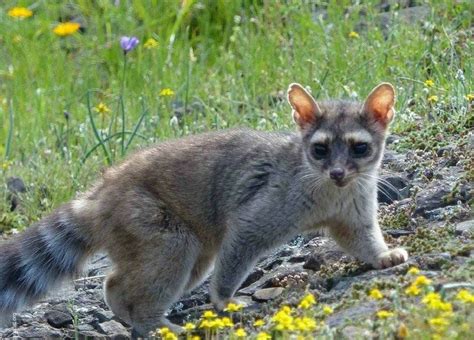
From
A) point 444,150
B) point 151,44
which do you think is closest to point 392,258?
point 444,150

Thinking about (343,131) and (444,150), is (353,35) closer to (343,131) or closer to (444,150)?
(444,150)

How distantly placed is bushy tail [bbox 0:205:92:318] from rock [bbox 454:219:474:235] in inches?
86.7

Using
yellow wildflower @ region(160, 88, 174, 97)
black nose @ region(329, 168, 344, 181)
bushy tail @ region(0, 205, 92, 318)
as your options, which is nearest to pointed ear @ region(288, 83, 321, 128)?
black nose @ region(329, 168, 344, 181)

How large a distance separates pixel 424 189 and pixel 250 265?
4.47ft

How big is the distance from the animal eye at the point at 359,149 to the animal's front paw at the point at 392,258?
58 centimetres

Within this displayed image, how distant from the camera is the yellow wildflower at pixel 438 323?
5.06m

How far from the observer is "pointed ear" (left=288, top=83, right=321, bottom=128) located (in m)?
7.51

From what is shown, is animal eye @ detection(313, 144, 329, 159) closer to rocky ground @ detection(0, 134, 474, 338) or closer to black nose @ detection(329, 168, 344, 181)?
black nose @ detection(329, 168, 344, 181)

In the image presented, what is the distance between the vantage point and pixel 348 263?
7527 mm

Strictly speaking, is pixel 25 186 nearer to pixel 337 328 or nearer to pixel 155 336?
pixel 155 336

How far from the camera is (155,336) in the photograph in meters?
7.18

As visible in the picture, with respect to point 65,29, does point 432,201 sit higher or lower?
higher

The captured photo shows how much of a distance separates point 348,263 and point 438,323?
2466mm

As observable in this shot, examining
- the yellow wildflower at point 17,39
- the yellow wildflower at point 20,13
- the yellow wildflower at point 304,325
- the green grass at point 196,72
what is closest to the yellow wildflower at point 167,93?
the green grass at point 196,72
